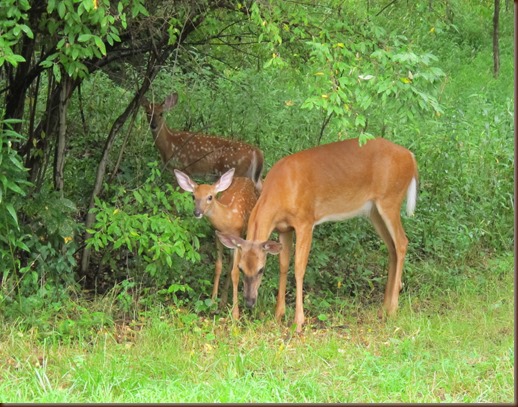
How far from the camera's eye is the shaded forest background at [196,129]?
6.57m

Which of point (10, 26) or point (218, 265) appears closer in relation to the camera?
point (10, 26)

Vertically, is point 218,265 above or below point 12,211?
below

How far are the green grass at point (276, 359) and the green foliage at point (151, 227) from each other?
44cm

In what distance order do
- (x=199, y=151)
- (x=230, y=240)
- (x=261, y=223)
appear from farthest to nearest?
(x=199, y=151) → (x=261, y=223) → (x=230, y=240)

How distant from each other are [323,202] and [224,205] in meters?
0.81

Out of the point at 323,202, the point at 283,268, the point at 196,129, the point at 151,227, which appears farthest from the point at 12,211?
the point at 196,129

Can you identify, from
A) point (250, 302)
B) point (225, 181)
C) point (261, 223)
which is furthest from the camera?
point (225, 181)

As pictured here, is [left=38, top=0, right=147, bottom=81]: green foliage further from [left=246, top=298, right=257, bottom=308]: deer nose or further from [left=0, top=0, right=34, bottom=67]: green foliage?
[left=246, top=298, right=257, bottom=308]: deer nose

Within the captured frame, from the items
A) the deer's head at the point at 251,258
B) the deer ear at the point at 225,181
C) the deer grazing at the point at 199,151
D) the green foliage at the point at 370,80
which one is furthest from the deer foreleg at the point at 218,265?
the green foliage at the point at 370,80

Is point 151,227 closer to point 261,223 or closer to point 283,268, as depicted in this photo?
point 261,223

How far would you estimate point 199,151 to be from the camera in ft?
31.4

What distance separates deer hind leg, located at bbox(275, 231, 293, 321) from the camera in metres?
7.79

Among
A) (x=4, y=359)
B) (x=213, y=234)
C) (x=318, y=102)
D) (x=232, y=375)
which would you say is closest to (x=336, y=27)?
(x=318, y=102)

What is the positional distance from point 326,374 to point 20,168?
248 centimetres
